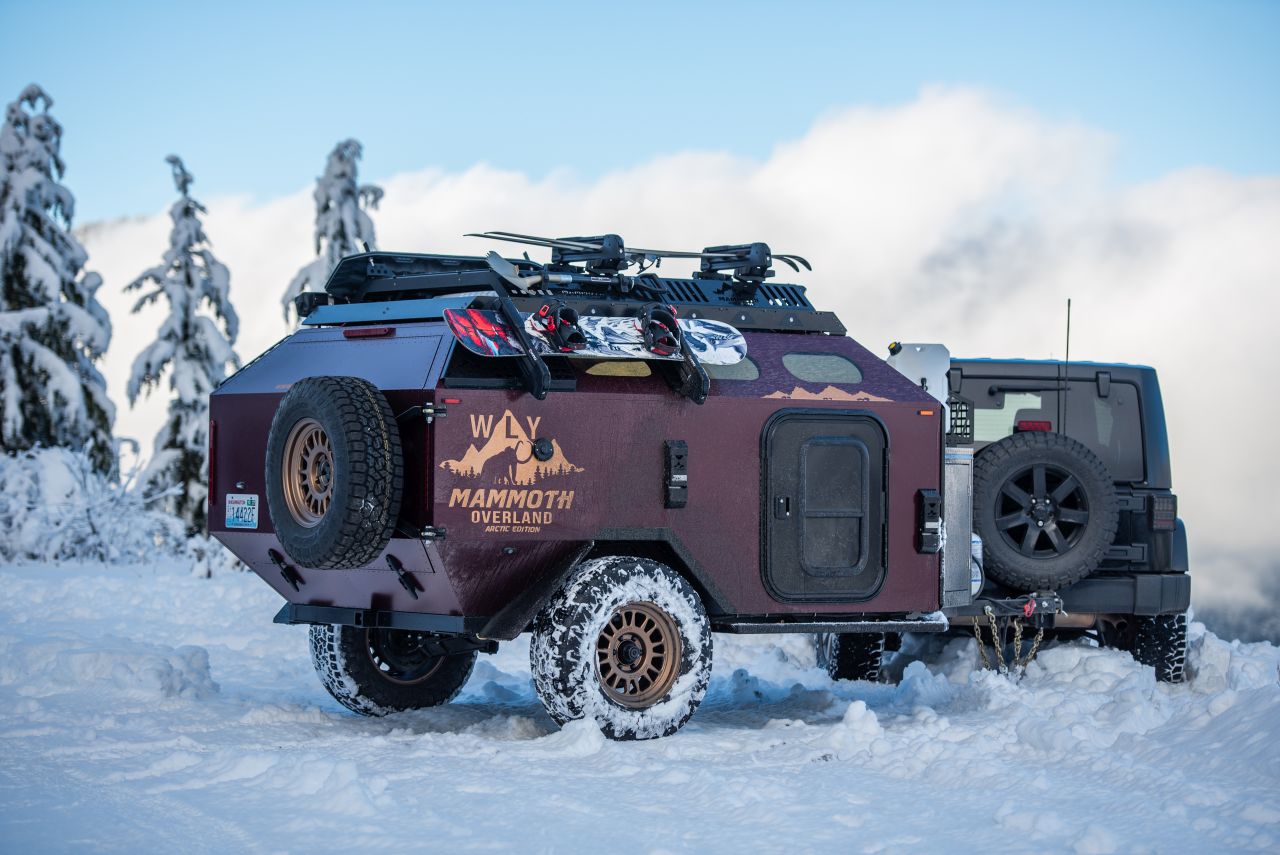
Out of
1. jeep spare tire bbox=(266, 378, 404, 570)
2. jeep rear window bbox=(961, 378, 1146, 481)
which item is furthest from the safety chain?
jeep spare tire bbox=(266, 378, 404, 570)

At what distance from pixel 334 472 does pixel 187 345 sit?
68.4ft

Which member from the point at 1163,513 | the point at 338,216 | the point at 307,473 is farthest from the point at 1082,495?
the point at 338,216

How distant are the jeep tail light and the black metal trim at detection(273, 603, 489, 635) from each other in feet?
15.5

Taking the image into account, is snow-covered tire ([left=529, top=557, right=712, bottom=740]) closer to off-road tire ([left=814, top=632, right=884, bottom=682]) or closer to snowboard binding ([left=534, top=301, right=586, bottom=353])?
snowboard binding ([left=534, top=301, right=586, bottom=353])

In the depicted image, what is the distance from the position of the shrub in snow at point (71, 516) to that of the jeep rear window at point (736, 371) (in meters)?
12.2

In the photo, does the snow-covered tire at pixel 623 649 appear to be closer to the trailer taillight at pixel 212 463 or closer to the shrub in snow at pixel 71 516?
the trailer taillight at pixel 212 463

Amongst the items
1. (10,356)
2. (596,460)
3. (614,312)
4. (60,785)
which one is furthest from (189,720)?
(10,356)

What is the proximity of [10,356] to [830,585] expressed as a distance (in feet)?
65.5

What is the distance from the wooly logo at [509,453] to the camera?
7.43 metres

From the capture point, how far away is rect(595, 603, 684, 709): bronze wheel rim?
7723 mm

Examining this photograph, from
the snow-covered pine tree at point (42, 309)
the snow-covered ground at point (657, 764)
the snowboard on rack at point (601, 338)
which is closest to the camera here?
the snow-covered ground at point (657, 764)

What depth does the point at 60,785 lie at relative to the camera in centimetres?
641

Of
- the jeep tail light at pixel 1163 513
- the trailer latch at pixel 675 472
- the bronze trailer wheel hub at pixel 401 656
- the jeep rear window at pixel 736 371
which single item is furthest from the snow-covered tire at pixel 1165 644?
the bronze trailer wheel hub at pixel 401 656

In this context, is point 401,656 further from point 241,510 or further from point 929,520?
point 929,520
